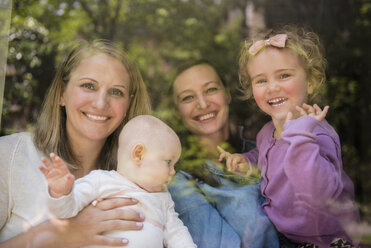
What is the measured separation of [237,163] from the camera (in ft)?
6.74

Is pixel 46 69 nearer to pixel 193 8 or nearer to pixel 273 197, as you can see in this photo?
pixel 193 8

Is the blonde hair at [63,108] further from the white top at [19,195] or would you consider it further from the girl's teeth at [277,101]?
the girl's teeth at [277,101]

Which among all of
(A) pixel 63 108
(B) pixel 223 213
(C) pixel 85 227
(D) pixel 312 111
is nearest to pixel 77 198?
(C) pixel 85 227

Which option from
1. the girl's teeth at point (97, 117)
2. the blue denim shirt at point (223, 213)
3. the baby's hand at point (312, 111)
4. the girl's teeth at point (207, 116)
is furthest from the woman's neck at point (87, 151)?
the baby's hand at point (312, 111)

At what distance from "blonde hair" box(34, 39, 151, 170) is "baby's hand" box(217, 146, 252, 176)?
452 millimetres

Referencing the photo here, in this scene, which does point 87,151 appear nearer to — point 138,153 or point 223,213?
point 138,153

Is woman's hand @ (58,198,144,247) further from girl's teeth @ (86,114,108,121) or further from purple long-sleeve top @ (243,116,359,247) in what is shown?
purple long-sleeve top @ (243,116,359,247)

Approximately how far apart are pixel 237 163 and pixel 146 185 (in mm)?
510

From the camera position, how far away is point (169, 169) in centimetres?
180

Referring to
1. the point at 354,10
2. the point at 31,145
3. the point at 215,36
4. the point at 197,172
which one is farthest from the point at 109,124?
the point at 354,10

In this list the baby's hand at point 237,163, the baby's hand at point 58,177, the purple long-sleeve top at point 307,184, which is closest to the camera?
the baby's hand at point 58,177

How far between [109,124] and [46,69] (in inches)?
18.0

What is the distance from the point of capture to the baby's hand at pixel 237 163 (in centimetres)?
203

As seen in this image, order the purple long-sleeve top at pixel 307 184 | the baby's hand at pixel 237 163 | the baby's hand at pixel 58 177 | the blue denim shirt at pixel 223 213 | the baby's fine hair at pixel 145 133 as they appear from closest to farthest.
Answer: the baby's hand at pixel 58 177 → the purple long-sleeve top at pixel 307 184 → the baby's fine hair at pixel 145 133 → the blue denim shirt at pixel 223 213 → the baby's hand at pixel 237 163
